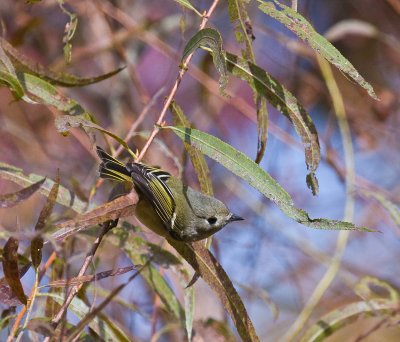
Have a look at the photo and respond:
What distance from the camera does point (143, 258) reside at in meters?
1.45

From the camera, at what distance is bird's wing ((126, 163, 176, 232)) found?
136cm

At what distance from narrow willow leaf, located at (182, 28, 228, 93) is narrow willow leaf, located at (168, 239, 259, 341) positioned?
13.0 inches

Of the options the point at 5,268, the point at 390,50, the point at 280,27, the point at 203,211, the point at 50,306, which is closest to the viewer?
the point at 5,268

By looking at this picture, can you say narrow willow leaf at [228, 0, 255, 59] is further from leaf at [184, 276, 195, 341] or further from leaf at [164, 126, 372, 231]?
leaf at [184, 276, 195, 341]

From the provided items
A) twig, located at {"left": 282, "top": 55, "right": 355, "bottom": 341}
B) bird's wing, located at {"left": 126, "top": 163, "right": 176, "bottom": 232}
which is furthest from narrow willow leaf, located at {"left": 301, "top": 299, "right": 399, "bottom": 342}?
bird's wing, located at {"left": 126, "top": 163, "right": 176, "bottom": 232}

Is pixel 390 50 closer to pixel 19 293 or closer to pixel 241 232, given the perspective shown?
pixel 241 232

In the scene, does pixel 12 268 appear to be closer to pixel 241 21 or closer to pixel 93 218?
pixel 93 218

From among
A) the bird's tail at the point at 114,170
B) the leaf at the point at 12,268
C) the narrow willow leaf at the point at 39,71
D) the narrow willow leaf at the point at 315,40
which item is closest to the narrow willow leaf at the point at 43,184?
the bird's tail at the point at 114,170

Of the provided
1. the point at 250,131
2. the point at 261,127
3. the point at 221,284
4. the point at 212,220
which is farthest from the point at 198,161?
the point at 250,131

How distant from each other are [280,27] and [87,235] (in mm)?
1292

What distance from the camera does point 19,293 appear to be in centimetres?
109

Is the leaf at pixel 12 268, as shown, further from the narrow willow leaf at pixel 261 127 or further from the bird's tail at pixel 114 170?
the narrow willow leaf at pixel 261 127

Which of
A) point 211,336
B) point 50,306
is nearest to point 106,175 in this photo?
point 50,306

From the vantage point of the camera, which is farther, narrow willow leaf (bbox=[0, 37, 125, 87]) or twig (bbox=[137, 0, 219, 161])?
narrow willow leaf (bbox=[0, 37, 125, 87])
